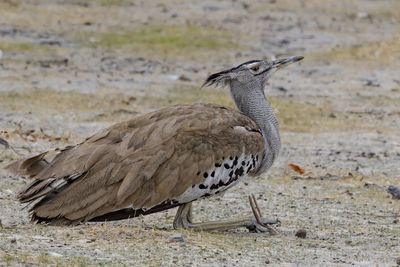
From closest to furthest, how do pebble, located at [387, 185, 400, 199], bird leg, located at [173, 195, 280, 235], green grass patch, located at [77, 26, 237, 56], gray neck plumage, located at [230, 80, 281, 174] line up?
1. bird leg, located at [173, 195, 280, 235]
2. gray neck plumage, located at [230, 80, 281, 174]
3. pebble, located at [387, 185, 400, 199]
4. green grass patch, located at [77, 26, 237, 56]

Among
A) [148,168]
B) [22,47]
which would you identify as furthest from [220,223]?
[22,47]

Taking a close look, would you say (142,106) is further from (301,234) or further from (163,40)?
(301,234)

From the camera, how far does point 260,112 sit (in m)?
9.11

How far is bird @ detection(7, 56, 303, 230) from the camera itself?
8.20 metres

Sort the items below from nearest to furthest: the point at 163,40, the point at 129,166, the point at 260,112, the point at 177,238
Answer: the point at 177,238 → the point at 129,166 → the point at 260,112 → the point at 163,40

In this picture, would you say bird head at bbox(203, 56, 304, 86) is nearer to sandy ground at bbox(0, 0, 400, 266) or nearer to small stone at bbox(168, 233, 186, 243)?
sandy ground at bbox(0, 0, 400, 266)

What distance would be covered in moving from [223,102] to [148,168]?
7976mm

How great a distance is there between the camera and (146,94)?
55.8 ft

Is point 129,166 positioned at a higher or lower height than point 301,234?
higher

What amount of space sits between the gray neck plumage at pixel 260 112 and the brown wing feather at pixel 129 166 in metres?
0.31

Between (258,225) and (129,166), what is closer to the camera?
(129,166)

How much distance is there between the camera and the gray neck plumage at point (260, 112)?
8.91 meters

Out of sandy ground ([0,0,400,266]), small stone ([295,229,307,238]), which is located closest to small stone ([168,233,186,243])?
sandy ground ([0,0,400,266])

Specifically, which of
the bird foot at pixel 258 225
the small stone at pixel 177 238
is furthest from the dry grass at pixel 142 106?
the small stone at pixel 177 238
